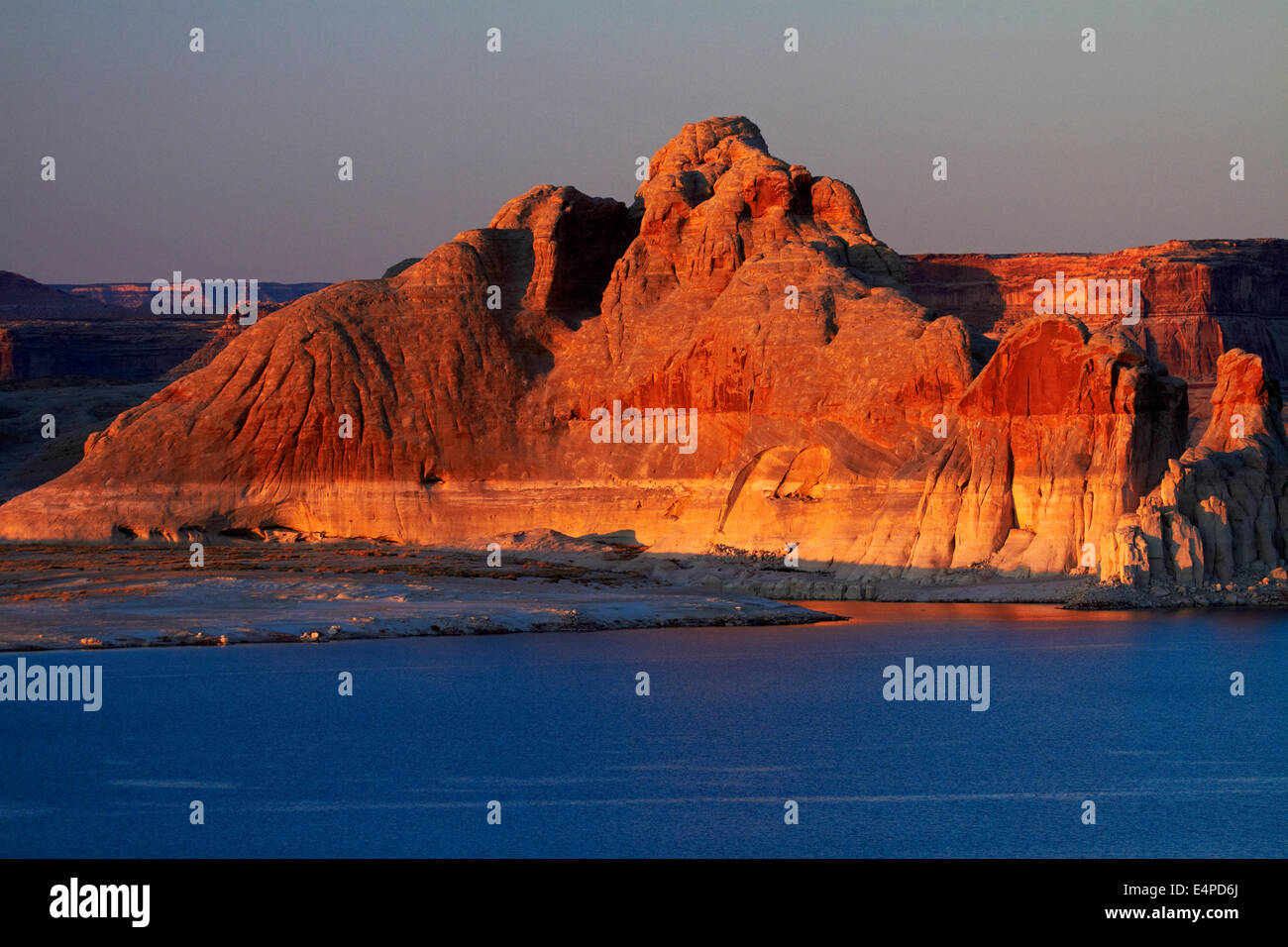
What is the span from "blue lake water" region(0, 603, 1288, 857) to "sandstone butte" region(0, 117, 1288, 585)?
14891 millimetres

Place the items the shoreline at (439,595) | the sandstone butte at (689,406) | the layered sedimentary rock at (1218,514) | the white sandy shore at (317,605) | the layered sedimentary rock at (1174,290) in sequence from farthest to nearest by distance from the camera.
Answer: the layered sedimentary rock at (1174,290), the sandstone butte at (689,406), the layered sedimentary rock at (1218,514), the shoreline at (439,595), the white sandy shore at (317,605)

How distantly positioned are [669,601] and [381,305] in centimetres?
3518

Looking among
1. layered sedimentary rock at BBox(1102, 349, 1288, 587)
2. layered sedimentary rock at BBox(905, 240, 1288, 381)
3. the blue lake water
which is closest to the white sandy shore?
the blue lake water

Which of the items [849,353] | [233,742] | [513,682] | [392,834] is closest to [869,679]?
[513,682]

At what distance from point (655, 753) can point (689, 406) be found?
162 ft

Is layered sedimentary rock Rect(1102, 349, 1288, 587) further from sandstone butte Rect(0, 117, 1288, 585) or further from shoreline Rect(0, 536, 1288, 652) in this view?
shoreline Rect(0, 536, 1288, 652)

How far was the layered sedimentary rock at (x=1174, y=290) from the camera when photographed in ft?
575

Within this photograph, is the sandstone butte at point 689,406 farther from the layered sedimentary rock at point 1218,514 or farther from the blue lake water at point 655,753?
the blue lake water at point 655,753

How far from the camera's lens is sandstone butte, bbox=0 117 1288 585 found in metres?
63.4

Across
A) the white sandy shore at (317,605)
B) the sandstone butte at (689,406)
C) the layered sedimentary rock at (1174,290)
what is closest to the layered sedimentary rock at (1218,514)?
the sandstone butte at (689,406)

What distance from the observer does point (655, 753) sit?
3198cm

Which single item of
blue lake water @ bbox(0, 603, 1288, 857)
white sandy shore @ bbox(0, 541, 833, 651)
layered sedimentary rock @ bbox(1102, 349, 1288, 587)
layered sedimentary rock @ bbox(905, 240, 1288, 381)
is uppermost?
layered sedimentary rock @ bbox(905, 240, 1288, 381)

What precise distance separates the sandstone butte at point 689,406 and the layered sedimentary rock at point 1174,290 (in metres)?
86.1
